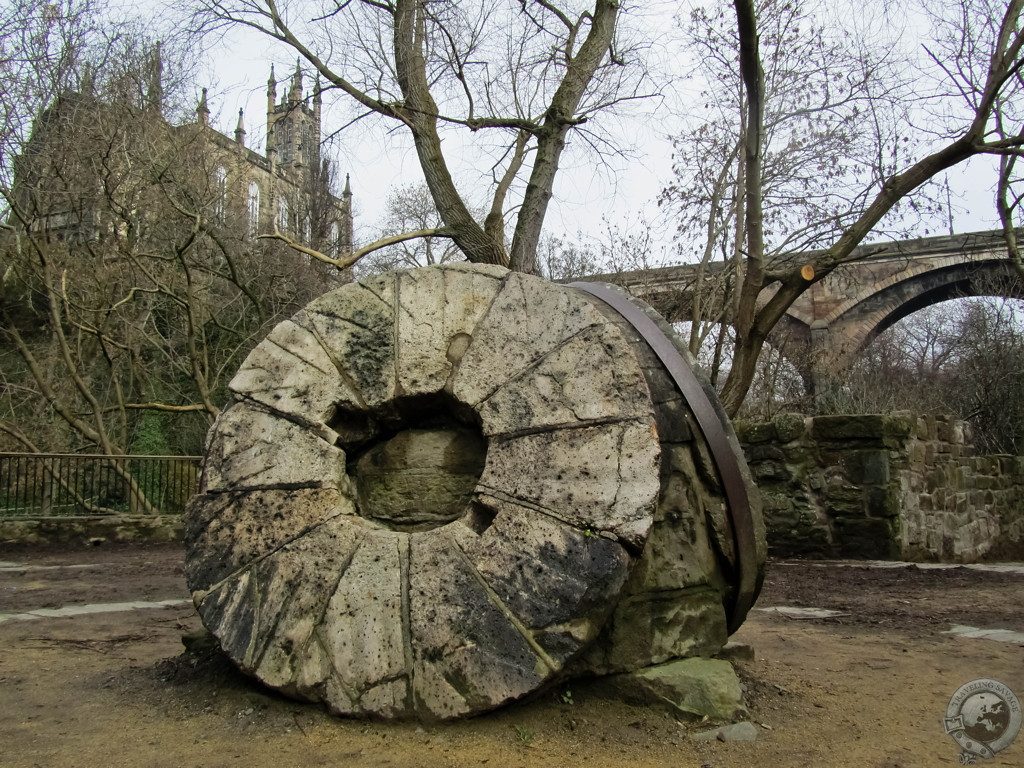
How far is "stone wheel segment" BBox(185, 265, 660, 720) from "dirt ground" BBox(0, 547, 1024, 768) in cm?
13

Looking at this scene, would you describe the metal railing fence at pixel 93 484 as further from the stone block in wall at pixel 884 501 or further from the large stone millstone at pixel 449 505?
the stone block in wall at pixel 884 501

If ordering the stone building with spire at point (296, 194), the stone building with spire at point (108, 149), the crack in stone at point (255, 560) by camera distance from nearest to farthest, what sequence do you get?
the crack in stone at point (255, 560) → the stone building with spire at point (108, 149) → the stone building with spire at point (296, 194)

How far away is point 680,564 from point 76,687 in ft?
6.96

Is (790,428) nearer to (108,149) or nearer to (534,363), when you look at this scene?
(534,363)

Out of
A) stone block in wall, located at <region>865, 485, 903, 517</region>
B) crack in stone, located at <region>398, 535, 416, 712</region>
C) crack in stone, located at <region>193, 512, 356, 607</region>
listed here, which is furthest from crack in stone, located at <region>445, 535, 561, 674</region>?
stone block in wall, located at <region>865, 485, 903, 517</region>

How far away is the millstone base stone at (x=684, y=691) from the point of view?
2.38 metres

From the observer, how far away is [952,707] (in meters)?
2.58

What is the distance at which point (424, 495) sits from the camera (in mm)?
2773

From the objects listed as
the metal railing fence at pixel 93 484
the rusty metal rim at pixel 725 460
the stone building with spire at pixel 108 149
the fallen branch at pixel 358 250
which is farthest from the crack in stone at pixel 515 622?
the stone building with spire at pixel 108 149

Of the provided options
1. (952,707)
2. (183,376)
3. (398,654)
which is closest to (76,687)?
(398,654)

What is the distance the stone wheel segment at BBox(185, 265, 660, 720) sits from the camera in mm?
2236

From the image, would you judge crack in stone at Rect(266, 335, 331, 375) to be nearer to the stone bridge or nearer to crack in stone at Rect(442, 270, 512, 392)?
crack in stone at Rect(442, 270, 512, 392)

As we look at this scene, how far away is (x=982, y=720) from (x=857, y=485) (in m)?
4.60

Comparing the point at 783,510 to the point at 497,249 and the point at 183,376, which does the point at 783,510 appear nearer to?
the point at 497,249
